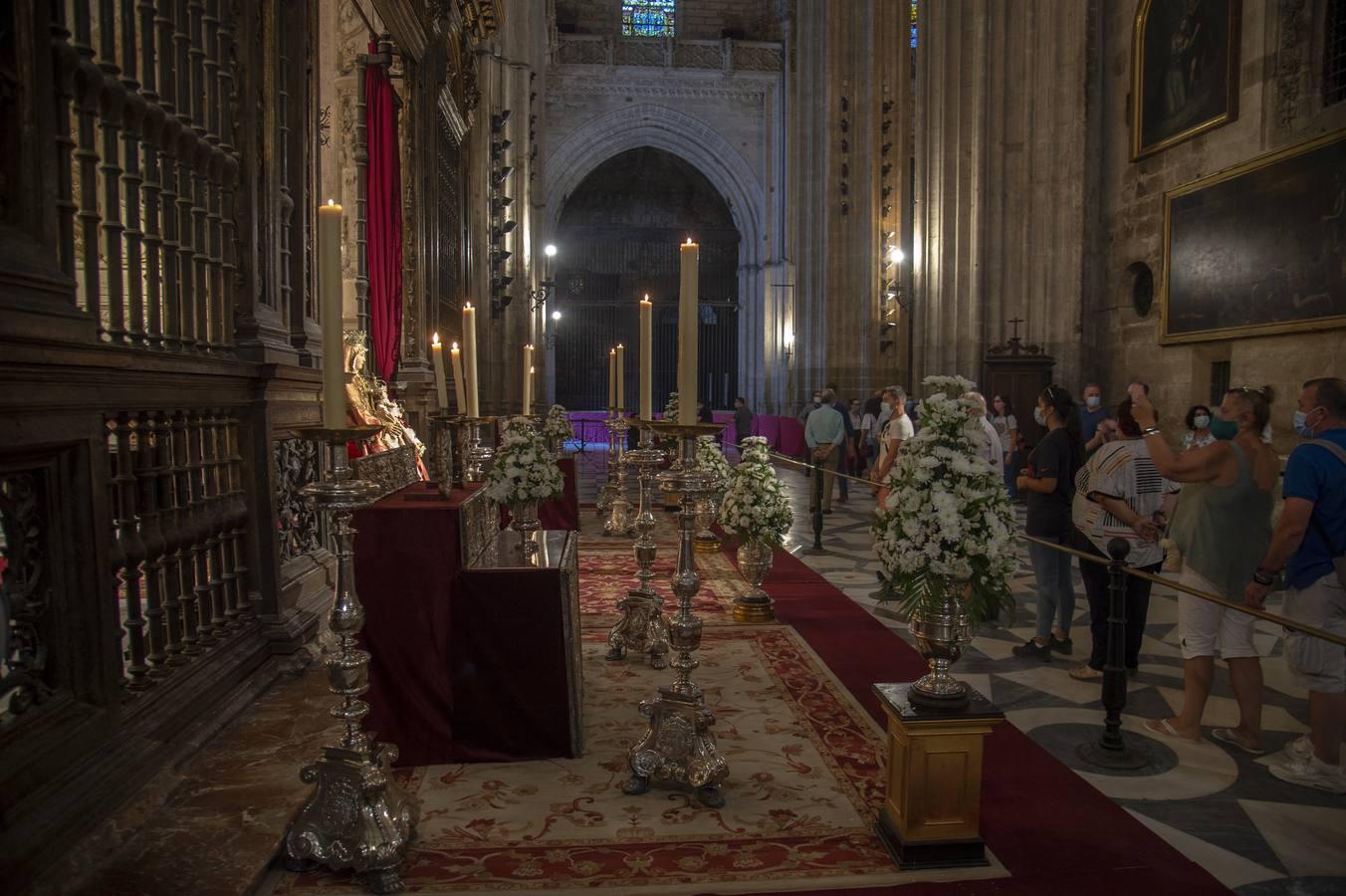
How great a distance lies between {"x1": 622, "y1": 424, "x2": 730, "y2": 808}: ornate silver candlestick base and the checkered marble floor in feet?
3.65

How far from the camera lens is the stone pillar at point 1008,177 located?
1250 cm

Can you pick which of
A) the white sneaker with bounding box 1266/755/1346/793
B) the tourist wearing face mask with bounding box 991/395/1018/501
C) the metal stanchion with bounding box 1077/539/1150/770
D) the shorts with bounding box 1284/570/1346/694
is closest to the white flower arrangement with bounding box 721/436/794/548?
the metal stanchion with bounding box 1077/539/1150/770

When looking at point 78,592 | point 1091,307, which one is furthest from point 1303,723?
point 1091,307

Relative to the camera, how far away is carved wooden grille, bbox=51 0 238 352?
8.41ft

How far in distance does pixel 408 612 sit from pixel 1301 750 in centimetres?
358

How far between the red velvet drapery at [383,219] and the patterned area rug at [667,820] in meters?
3.84

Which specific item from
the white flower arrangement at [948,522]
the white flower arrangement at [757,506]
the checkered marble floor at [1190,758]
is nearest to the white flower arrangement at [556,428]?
the white flower arrangement at [757,506]

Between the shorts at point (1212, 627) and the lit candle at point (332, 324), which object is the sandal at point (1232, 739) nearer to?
the shorts at point (1212, 627)

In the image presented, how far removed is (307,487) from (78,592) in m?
0.86

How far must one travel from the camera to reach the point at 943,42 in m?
13.8

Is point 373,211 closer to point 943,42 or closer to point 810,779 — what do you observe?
point 810,779

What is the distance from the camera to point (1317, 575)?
3.39 metres

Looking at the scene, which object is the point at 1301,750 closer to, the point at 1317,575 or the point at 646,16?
the point at 1317,575

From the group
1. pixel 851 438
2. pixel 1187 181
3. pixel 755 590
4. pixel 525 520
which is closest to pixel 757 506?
pixel 755 590
